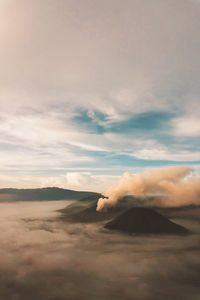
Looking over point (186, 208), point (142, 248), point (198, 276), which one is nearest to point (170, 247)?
point (142, 248)

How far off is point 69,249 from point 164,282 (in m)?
33.0

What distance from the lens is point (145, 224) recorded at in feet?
263

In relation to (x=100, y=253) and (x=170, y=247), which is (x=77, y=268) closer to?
(x=100, y=253)

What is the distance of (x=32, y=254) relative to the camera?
5812 cm

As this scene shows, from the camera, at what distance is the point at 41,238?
78.6m

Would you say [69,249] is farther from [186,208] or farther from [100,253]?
[186,208]

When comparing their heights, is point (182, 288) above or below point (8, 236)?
above

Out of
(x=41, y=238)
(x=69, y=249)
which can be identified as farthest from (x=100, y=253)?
(x=41, y=238)

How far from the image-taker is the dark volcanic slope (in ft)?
254

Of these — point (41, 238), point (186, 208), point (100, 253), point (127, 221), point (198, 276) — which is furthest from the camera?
point (186, 208)

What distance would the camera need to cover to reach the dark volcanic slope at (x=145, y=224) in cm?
7738

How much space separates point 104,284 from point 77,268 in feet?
33.2

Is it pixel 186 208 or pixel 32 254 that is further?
pixel 186 208

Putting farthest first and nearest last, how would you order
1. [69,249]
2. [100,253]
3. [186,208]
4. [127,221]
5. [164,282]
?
1. [186,208]
2. [127,221]
3. [69,249]
4. [100,253]
5. [164,282]
